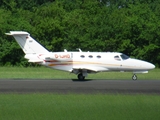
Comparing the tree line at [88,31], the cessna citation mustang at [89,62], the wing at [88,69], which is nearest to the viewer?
the wing at [88,69]

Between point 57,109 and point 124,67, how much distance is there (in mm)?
19008

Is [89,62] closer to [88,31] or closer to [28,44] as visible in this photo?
[28,44]

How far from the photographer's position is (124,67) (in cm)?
3656

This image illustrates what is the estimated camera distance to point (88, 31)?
200 feet

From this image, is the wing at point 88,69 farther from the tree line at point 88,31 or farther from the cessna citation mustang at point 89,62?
the tree line at point 88,31

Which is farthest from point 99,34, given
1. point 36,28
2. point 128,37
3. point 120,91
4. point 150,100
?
point 150,100

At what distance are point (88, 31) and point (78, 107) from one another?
42.6m

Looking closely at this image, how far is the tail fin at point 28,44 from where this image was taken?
37.0 metres

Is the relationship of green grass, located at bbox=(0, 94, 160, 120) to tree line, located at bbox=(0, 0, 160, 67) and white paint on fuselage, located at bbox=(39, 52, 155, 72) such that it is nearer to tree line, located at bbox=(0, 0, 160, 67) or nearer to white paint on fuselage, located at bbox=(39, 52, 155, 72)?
white paint on fuselage, located at bbox=(39, 52, 155, 72)

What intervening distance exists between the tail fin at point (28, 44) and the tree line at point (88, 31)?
1949 cm

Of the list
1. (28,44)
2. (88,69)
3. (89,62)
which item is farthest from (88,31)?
(88,69)

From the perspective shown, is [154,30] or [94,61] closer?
[94,61]

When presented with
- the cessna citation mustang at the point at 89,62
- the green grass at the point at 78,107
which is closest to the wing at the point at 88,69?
the cessna citation mustang at the point at 89,62

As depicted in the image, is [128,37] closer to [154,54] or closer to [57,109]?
[154,54]
